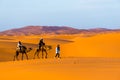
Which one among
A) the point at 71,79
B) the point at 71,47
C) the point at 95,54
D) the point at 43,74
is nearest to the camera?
the point at 71,79

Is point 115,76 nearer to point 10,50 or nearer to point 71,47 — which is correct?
point 10,50

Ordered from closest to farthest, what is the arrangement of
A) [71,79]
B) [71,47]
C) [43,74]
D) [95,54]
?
[71,79]
[43,74]
[95,54]
[71,47]

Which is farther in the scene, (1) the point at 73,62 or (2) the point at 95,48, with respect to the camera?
(2) the point at 95,48

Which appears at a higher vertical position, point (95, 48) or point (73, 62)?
point (95, 48)

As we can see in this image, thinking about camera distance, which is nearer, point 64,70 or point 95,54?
point 64,70

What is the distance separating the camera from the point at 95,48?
38.5 metres

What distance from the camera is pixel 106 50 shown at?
1460 inches

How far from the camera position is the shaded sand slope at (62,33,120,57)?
36.7m

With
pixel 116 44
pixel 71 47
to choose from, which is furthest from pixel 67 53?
pixel 116 44

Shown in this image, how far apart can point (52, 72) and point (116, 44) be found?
24329 millimetres

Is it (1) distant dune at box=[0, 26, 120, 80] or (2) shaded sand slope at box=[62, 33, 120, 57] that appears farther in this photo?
(2) shaded sand slope at box=[62, 33, 120, 57]

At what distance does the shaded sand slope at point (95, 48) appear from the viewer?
120ft

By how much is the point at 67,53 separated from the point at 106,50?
4193 millimetres

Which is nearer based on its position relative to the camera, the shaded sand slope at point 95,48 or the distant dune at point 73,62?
the distant dune at point 73,62
